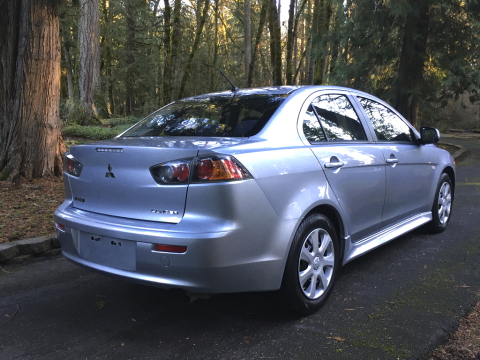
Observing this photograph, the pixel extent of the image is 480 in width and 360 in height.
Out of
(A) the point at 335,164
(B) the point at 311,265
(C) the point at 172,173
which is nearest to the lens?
(C) the point at 172,173

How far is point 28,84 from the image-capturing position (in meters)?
6.42

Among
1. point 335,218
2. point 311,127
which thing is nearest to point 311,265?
point 335,218

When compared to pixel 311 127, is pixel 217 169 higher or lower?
lower

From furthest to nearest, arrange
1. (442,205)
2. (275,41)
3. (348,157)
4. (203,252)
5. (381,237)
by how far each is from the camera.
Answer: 1. (275,41)
2. (442,205)
3. (381,237)
4. (348,157)
5. (203,252)

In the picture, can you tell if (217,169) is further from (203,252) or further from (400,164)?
(400,164)

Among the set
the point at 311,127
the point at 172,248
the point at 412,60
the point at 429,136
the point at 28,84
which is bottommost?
the point at 172,248

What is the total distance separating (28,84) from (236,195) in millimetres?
5223

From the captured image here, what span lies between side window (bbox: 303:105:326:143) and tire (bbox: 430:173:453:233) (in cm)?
241

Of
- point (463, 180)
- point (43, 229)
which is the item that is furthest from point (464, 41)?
point (43, 229)

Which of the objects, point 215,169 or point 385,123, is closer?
point 215,169

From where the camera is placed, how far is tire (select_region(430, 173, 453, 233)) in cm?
510

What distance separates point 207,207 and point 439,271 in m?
2.60

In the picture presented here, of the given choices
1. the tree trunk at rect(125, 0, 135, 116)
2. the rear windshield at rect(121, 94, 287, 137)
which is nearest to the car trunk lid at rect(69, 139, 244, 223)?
the rear windshield at rect(121, 94, 287, 137)

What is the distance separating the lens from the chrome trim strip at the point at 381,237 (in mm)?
3555
